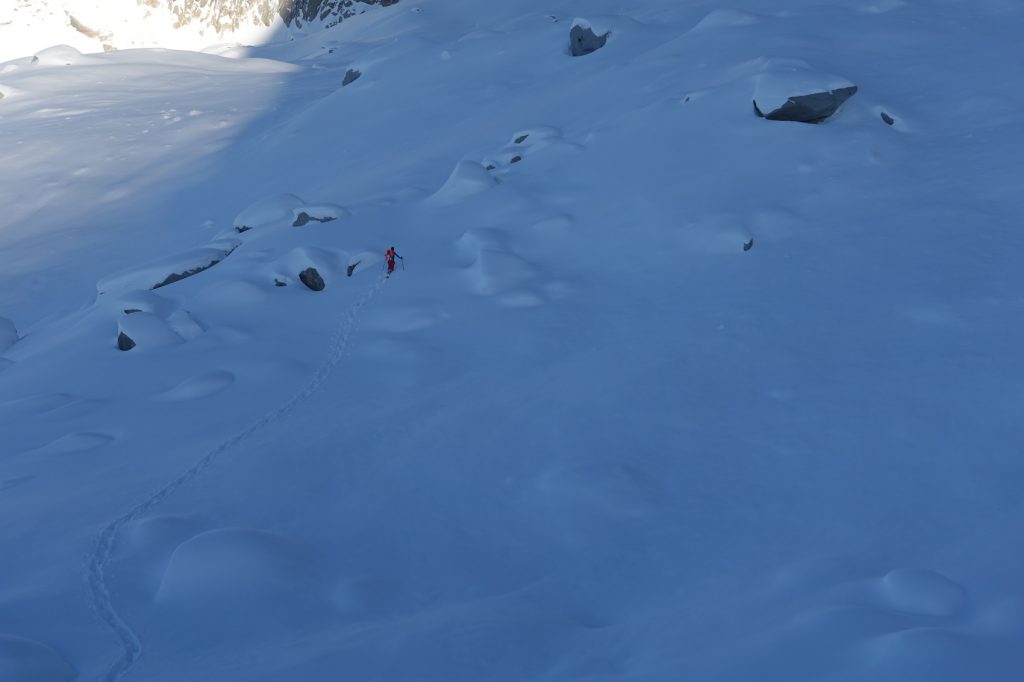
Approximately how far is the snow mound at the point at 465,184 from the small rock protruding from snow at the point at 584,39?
7.62 meters

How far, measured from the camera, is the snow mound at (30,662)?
12.0 ft

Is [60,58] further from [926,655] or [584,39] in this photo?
[926,655]

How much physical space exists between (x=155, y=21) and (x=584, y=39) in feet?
109

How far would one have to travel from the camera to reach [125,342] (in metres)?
8.51

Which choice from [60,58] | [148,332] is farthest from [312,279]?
[60,58]

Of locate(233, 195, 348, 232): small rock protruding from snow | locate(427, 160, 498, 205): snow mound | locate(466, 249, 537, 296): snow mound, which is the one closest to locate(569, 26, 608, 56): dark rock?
locate(427, 160, 498, 205): snow mound

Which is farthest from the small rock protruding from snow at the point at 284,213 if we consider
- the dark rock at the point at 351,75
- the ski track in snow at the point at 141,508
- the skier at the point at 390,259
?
the dark rock at the point at 351,75

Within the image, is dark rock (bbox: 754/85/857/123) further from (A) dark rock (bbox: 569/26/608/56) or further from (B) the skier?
(A) dark rock (bbox: 569/26/608/56)

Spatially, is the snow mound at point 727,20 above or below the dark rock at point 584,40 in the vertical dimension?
above

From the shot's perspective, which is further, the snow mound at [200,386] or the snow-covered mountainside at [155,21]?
the snow-covered mountainside at [155,21]

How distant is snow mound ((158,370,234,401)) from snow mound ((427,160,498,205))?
15.4 ft

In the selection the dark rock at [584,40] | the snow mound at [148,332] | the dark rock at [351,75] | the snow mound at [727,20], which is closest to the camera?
the snow mound at [148,332]

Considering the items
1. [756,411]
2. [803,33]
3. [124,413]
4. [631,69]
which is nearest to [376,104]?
[631,69]

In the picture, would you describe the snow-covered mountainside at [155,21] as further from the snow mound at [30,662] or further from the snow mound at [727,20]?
the snow mound at [30,662]
